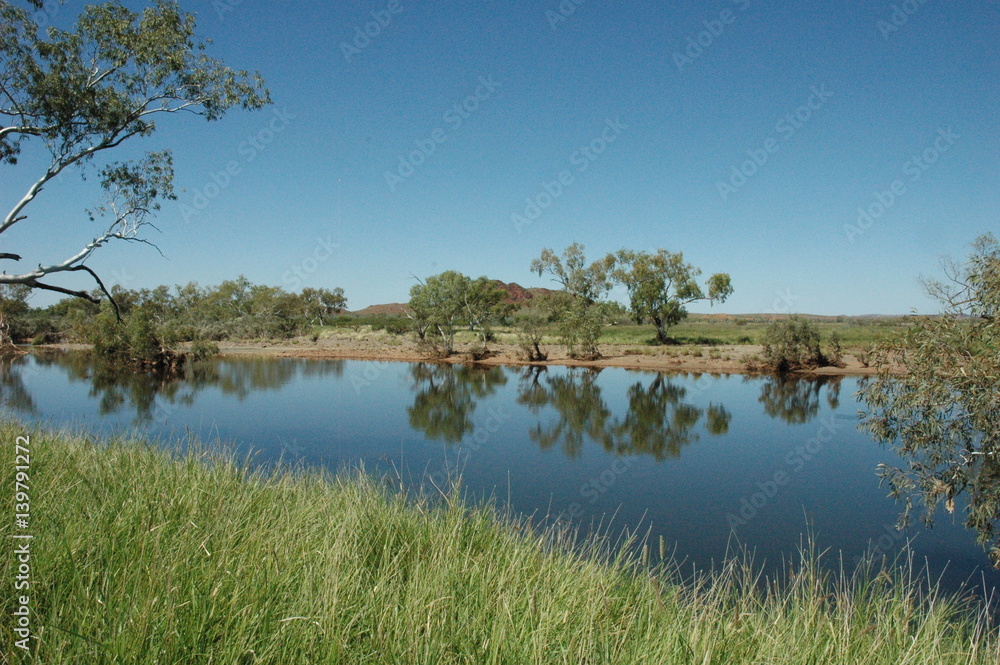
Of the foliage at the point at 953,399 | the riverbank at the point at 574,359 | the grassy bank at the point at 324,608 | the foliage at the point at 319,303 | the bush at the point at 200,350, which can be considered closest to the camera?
the grassy bank at the point at 324,608

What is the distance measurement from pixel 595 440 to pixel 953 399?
Answer: 8.66 meters

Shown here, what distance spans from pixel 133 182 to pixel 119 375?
1806 centimetres

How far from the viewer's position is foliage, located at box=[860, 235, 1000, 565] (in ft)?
17.8

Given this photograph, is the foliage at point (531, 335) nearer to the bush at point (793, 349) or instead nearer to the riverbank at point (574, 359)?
the riverbank at point (574, 359)

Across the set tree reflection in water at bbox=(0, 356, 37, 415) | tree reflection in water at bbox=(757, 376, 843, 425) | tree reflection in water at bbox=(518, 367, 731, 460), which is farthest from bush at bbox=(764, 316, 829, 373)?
tree reflection in water at bbox=(0, 356, 37, 415)

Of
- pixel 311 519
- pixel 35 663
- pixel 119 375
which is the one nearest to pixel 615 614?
pixel 311 519

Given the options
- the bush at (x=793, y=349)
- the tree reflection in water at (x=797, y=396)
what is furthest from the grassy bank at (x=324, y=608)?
the bush at (x=793, y=349)

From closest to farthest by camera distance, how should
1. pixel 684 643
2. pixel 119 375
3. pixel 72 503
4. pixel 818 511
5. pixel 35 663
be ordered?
1. pixel 35 663
2. pixel 684 643
3. pixel 72 503
4. pixel 818 511
5. pixel 119 375

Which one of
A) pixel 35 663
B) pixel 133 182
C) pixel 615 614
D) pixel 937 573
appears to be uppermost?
pixel 133 182

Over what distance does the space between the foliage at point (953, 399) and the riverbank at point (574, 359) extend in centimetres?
2129

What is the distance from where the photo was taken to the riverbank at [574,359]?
2978 centimetres

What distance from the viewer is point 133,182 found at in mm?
10289

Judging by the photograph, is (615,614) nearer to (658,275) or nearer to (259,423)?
(259,423)

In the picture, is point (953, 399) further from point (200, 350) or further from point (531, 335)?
point (200, 350)
